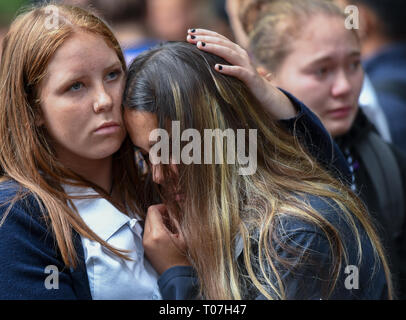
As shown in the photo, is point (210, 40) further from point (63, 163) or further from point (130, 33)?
point (130, 33)

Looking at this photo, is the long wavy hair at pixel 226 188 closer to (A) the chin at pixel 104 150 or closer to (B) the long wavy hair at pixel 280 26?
(A) the chin at pixel 104 150

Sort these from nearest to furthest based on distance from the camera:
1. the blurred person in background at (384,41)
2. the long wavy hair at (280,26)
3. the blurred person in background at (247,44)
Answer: the long wavy hair at (280,26), the blurred person in background at (247,44), the blurred person in background at (384,41)

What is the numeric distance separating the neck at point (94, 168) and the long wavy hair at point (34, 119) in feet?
0.14

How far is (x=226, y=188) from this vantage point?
1.87 meters

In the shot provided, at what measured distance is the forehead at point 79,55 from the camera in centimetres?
181

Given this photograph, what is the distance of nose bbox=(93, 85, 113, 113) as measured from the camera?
1.84 m

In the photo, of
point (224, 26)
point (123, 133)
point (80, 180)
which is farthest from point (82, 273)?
point (224, 26)

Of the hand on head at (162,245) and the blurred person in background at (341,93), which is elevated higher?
the blurred person in background at (341,93)

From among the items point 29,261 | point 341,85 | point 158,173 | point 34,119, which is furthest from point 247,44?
point 29,261

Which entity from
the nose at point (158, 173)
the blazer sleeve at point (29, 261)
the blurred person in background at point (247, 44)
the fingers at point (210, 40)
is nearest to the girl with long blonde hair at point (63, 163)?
the blazer sleeve at point (29, 261)

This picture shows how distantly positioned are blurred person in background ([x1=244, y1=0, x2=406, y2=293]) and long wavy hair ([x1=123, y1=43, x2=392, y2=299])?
0.53m

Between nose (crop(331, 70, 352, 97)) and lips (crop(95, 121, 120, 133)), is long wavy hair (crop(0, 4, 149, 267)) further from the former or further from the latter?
nose (crop(331, 70, 352, 97))

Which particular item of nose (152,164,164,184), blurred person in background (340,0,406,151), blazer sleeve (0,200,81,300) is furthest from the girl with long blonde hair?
blurred person in background (340,0,406,151)

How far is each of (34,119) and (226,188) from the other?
2.08 feet
